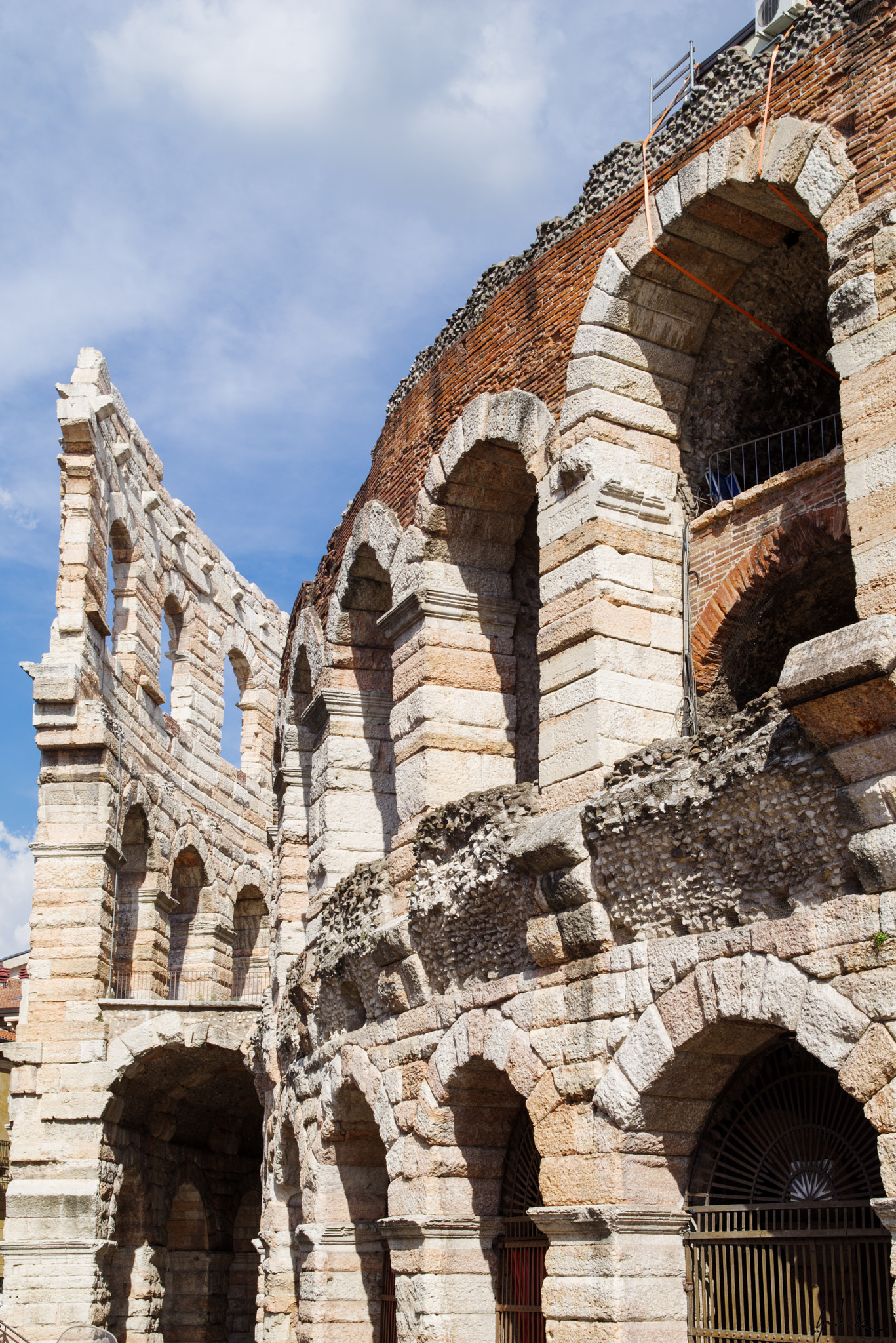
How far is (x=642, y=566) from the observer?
766 cm

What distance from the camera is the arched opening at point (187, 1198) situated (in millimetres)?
14914

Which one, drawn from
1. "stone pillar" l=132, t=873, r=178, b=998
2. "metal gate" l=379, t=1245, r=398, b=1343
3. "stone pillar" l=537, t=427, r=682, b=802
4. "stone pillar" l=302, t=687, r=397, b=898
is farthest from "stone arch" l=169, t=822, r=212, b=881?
"stone pillar" l=537, t=427, r=682, b=802

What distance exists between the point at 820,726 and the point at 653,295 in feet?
11.1

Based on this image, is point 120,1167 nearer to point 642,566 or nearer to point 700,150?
point 642,566

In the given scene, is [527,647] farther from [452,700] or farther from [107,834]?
[107,834]

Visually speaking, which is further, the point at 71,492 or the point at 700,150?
the point at 71,492

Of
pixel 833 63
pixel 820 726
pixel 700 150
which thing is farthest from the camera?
pixel 700 150

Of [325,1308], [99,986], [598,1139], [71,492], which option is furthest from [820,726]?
[71,492]

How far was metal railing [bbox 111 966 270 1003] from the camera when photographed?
15.4 m

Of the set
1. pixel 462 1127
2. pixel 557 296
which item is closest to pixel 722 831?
pixel 462 1127

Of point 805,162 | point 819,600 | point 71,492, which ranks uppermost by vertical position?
point 71,492

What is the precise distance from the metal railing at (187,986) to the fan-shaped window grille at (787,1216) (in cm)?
726

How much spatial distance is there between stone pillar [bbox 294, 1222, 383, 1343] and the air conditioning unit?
758 centimetres

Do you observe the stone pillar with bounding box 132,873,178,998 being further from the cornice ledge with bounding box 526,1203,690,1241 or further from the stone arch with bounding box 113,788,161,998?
the cornice ledge with bounding box 526,1203,690,1241
